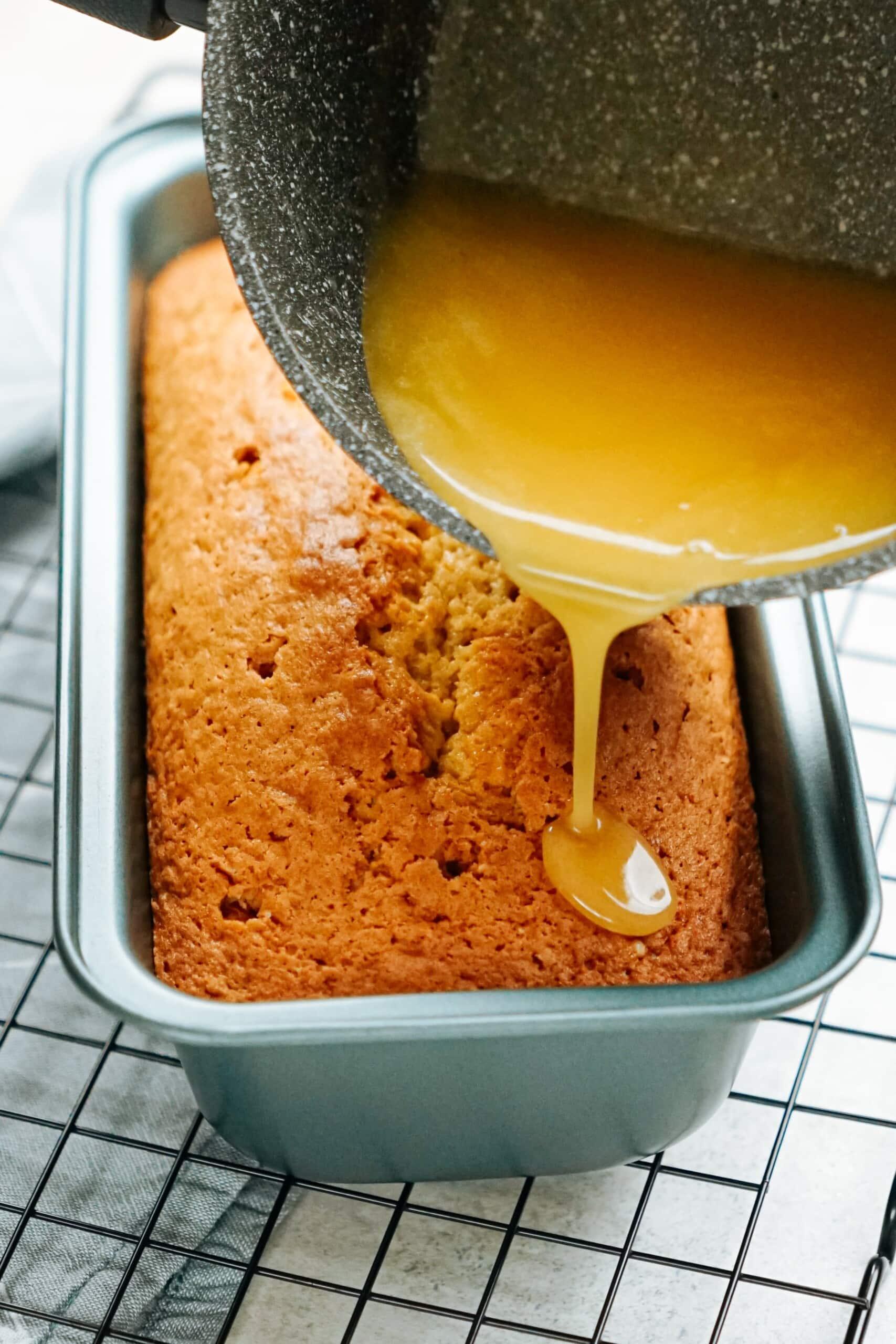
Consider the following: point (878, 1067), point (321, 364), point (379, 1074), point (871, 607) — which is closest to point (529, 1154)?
point (379, 1074)

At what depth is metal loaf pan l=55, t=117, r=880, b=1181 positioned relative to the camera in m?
1.10

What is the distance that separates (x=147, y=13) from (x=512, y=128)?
384 mm

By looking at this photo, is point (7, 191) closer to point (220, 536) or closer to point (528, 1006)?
point (220, 536)

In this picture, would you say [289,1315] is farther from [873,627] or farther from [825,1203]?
[873,627]

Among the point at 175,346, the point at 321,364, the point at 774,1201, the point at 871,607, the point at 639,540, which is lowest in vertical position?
the point at 774,1201

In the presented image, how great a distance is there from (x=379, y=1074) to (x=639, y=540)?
492 millimetres

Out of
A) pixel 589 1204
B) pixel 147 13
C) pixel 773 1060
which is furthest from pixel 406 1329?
pixel 147 13

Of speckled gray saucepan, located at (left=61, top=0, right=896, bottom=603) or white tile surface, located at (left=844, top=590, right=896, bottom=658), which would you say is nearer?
speckled gray saucepan, located at (left=61, top=0, right=896, bottom=603)

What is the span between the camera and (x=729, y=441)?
1216mm

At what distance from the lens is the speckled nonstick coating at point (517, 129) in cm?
110

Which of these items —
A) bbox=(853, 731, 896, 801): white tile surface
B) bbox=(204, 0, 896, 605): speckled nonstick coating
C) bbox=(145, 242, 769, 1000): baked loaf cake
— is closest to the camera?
bbox=(204, 0, 896, 605): speckled nonstick coating

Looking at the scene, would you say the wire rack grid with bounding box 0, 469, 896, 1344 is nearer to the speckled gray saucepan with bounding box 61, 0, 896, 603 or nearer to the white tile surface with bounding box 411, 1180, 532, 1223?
the white tile surface with bounding box 411, 1180, 532, 1223

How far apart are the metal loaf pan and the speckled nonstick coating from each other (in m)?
0.32

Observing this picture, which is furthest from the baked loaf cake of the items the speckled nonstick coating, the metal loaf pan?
the speckled nonstick coating
